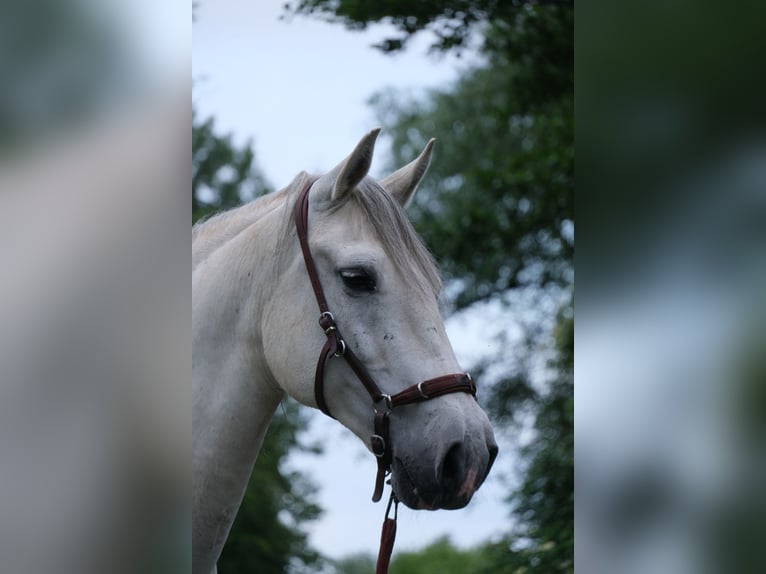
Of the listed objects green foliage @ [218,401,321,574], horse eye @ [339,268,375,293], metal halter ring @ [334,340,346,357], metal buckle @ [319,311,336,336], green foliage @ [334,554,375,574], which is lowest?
green foliage @ [334,554,375,574]

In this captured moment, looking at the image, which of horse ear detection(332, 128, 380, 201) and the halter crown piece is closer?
the halter crown piece

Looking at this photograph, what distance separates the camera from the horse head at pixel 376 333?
2.35 meters

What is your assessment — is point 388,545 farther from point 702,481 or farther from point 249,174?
point 249,174

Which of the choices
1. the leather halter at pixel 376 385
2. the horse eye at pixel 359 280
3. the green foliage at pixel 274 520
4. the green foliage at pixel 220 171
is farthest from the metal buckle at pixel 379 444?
the green foliage at pixel 220 171

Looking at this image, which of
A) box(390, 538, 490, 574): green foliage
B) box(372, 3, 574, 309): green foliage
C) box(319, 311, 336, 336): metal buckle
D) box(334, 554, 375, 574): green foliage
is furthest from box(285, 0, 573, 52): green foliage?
box(390, 538, 490, 574): green foliage

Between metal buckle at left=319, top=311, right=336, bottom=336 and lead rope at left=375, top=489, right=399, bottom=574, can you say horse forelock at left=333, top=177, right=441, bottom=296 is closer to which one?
metal buckle at left=319, top=311, right=336, bottom=336

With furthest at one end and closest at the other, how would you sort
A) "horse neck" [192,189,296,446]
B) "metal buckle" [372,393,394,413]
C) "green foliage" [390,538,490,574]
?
1. "green foliage" [390,538,490,574]
2. "horse neck" [192,189,296,446]
3. "metal buckle" [372,393,394,413]

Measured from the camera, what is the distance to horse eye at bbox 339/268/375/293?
2551 mm

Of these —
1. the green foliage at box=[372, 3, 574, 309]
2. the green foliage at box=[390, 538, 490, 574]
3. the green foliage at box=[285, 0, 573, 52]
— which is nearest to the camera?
the green foliage at box=[285, 0, 573, 52]

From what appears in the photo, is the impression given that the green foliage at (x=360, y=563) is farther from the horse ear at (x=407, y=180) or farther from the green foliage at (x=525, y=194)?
the horse ear at (x=407, y=180)

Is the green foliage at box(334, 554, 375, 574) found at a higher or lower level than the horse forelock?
lower

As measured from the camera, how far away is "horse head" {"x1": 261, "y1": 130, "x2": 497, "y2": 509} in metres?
2.35

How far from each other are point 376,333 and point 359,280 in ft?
0.56

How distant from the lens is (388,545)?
256cm
